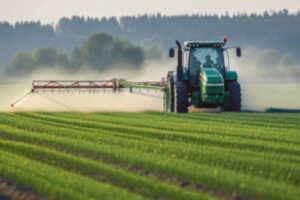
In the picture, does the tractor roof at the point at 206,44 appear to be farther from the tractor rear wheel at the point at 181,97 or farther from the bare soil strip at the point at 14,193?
the bare soil strip at the point at 14,193

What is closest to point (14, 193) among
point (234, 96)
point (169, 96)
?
point (234, 96)

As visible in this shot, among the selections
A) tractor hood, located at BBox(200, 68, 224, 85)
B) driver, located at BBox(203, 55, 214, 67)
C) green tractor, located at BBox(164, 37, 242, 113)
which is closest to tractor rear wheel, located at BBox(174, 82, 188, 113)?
green tractor, located at BBox(164, 37, 242, 113)

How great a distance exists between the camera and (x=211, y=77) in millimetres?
26594

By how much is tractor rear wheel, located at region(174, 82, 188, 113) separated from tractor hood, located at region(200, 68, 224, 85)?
0.70 meters

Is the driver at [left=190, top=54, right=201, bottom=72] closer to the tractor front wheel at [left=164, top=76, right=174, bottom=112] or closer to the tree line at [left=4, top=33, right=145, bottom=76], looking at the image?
the tractor front wheel at [left=164, top=76, right=174, bottom=112]

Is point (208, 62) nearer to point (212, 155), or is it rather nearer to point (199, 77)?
point (199, 77)

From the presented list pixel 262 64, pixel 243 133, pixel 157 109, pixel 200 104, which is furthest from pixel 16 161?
pixel 262 64

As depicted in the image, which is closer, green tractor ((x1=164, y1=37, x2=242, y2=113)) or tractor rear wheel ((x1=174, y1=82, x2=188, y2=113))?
tractor rear wheel ((x1=174, y1=82, x2=188, y2=113))

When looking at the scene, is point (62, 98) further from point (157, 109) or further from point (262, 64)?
point (262, 64)

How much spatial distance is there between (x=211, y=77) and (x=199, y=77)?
109cm

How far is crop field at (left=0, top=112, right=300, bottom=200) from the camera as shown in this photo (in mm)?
11914

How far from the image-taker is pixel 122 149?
53.8 feet

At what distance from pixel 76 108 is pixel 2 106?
318 cm

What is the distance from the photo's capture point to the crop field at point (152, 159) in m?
11.9
